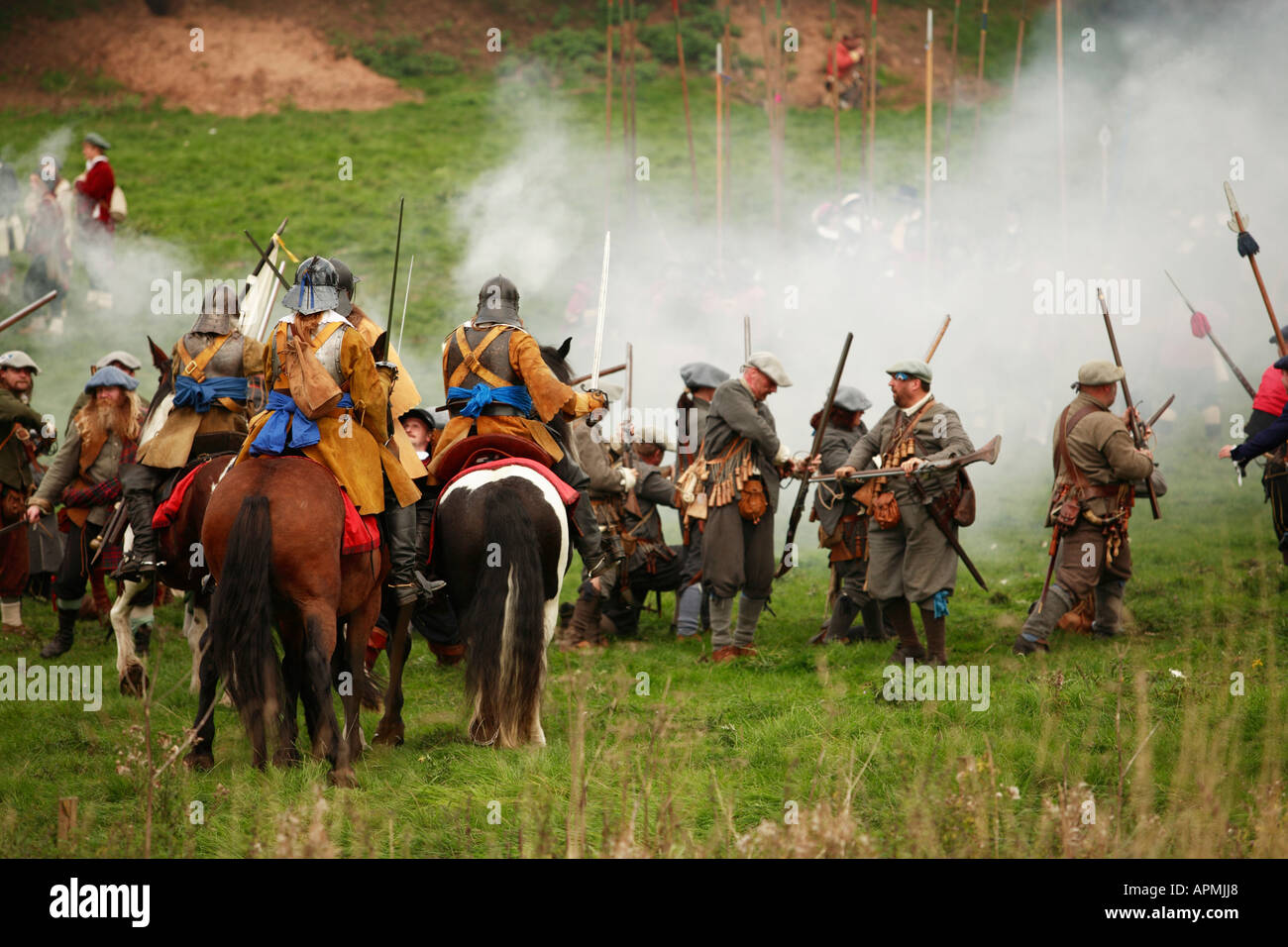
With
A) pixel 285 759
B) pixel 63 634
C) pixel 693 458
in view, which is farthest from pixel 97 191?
pixel 285 759

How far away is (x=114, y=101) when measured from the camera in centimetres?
2852

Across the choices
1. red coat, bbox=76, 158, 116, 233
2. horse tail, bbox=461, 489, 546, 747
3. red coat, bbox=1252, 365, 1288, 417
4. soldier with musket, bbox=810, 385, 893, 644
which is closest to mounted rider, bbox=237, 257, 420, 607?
horse tail, bbox=461, 489, 546, 747

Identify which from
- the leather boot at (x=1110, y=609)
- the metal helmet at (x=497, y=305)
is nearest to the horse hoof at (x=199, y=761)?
the metal helmet at (x=497, y=305)

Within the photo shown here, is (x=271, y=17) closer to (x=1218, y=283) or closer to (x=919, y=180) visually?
(x=919, y=180)

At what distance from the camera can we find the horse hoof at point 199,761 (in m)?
6.20

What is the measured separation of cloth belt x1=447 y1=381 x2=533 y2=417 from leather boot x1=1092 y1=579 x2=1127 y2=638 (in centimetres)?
472

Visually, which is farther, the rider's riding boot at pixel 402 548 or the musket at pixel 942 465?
the musket at pixel 942 465

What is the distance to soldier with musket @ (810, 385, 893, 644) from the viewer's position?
10.1 metres

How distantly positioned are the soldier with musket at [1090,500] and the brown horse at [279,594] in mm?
5062

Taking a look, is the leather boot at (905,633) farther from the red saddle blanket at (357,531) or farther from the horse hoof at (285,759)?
the horse hoof at (285,759)

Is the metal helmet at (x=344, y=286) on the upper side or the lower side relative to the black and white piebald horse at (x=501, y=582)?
upper

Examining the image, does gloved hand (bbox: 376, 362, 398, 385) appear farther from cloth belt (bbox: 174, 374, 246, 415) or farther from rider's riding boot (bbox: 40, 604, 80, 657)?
rider's riding boot (bbox: 40, 604, 80, 657)

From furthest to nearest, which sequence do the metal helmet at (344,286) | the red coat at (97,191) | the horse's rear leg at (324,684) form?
the red coat at (97,191) < the metal helmet at (344,286) < the horse's rear leg at (324,684)

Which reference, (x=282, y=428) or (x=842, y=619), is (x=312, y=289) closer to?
(x=282, y=428)
